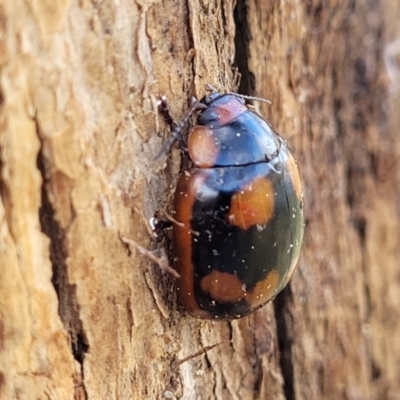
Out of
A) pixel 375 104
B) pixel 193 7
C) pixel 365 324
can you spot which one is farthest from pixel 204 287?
pixel 375 104

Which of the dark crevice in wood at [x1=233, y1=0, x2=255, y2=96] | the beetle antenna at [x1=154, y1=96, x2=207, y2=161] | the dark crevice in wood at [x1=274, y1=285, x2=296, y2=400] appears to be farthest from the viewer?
the dark crevice in wood at [x1=274, y1=285, x2=296, y2=400]

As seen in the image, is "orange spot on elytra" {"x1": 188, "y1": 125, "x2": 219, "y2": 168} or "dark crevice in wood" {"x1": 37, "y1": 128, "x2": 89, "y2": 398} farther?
"orange spot on elytra" {"x1": 188, "y1": 125, "x2": 219, "y2": 168}

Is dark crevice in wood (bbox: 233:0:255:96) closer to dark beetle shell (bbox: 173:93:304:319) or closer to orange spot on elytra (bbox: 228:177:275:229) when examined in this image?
dark beetle shell (bbox: 173:93:304:319)

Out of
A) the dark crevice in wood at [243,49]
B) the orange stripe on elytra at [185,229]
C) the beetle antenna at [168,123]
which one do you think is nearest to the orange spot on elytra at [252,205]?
the orange stripe on elytra at [185,229]

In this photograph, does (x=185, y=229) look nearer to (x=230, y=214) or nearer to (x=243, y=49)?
(x=230, y=214)

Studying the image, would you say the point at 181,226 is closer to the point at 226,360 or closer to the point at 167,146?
the point at 167,146

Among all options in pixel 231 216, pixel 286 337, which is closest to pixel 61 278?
pixel 231 216

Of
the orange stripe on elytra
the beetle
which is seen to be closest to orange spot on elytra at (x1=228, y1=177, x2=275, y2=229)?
the beetle
